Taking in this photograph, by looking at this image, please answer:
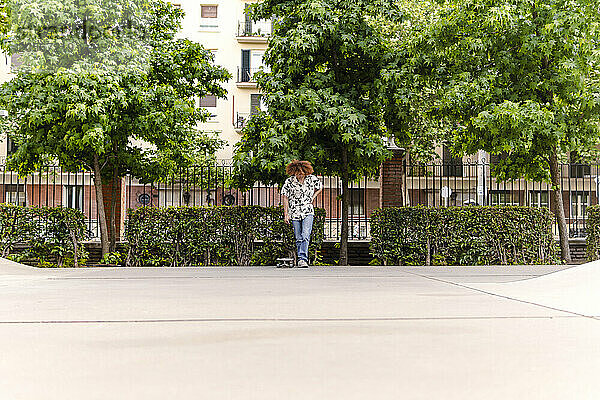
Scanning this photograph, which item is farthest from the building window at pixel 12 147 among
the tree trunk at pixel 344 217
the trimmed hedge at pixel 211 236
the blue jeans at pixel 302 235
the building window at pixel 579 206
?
the building window at pixel 579 206

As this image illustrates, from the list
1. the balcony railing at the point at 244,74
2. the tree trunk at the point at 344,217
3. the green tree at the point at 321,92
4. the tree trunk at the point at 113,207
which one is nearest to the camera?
the green tree at the point at 321,92

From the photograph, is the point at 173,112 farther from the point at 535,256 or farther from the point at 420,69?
the point at 535,256

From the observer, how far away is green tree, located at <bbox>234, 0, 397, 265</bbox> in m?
11.7

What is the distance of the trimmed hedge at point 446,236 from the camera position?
41.9 ft

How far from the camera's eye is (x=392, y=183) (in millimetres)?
14188

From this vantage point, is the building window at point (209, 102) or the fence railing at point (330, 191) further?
the building window at point (209, 102)

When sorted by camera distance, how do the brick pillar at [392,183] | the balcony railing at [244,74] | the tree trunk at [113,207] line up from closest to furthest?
the brick pillar at [392,183]
the tree trunk at [113,207]
the balcony railing at [244,74]

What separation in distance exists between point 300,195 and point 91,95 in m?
4.55

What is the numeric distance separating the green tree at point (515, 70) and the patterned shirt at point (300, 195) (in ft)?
8.66

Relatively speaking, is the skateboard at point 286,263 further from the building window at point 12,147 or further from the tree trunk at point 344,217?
the building window at point 12,147

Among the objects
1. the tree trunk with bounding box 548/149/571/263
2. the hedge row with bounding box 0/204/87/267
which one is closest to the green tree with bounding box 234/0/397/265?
the hedge row with bounding box 0/204/87/267

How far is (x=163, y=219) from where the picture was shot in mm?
12633

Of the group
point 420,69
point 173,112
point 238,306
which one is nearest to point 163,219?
point 173,112

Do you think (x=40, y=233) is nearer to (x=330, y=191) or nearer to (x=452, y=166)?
(x=330, y=191)
